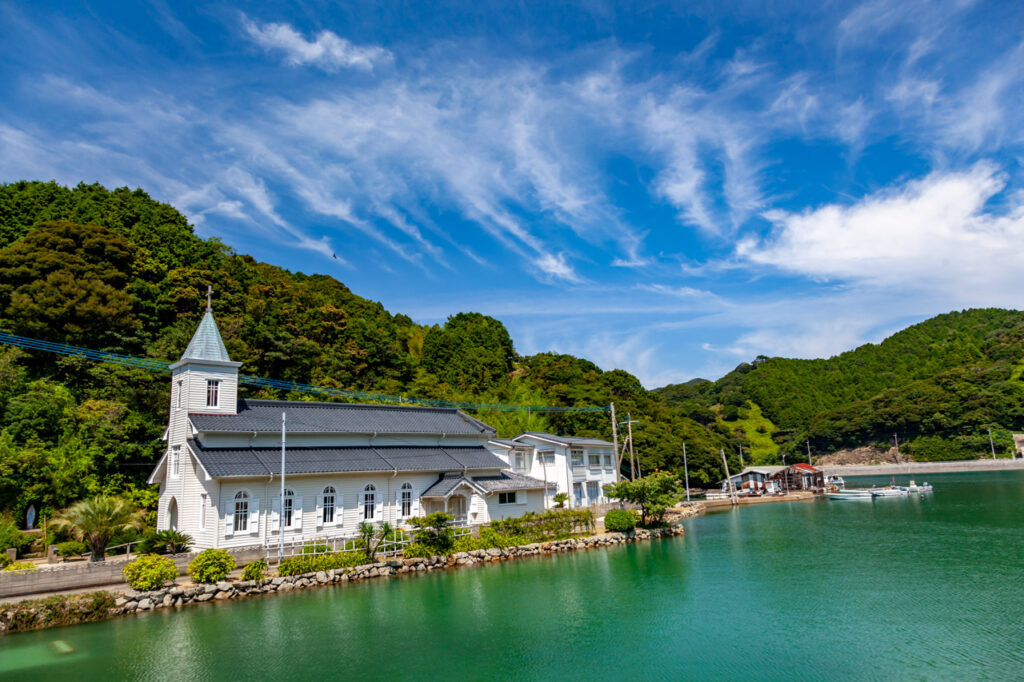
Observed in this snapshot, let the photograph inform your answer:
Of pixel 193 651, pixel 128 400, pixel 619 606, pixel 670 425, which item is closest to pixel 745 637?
pixel 619 606

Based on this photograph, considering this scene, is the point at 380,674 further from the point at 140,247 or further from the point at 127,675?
the point at 140,247

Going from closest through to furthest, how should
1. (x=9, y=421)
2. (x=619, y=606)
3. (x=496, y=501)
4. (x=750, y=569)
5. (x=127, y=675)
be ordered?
1. (x=127, y=675)
2. (x=619, y=606)
3. (x=750, y=569)
4. (x=9, y=421)
5. (x=496, y=501)

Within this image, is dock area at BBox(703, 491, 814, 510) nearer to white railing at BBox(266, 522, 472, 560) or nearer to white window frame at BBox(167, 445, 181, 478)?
white railing at BBox(266, 522, 472, 560)

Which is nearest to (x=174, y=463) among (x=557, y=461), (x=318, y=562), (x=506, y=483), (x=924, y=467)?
(x=318, y=562)

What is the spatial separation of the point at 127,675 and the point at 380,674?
5209mm

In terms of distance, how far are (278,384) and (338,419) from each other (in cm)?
898

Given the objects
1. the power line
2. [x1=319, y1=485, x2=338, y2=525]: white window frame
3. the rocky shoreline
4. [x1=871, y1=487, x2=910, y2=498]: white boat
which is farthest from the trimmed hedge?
[x1=871, y1=487, x2=910, y2=498]: white boat

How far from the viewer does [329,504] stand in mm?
25125

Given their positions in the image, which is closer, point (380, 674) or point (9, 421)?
point (380, 674)

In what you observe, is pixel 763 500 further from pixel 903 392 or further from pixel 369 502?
pixel 903 392

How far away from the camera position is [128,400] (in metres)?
28.3

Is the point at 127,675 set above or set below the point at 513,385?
below

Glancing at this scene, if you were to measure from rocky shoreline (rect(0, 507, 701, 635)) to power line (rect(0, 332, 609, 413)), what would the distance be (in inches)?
498

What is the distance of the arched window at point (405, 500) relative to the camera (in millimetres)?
27188
